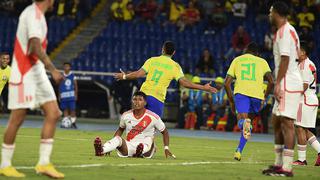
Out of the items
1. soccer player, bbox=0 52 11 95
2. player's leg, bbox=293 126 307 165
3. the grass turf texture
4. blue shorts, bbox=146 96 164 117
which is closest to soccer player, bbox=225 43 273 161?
the grass turf texture

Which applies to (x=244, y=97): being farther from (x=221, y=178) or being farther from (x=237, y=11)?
(x=237, y=11)

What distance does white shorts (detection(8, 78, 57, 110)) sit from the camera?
37.2 ft

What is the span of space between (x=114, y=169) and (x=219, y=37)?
2336 cm

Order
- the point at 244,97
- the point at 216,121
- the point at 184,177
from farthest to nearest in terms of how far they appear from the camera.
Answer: the point at 216,121 → the point at 244,97 → the point at 184,177

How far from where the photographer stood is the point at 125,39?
36562mm

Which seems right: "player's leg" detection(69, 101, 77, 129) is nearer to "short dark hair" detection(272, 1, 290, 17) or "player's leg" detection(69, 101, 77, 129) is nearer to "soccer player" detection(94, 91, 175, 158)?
"soccer player" detection(94, 91, 175, 158)

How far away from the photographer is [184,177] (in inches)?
471

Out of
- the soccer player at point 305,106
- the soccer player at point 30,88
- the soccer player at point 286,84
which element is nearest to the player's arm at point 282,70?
the soccer player at point 286,84

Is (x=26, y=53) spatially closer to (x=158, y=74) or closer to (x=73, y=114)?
(x=158, y=74)

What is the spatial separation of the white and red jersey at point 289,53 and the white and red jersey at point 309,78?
3.63 metres

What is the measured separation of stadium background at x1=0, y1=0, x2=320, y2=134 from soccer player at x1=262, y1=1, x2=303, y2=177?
1875 cm

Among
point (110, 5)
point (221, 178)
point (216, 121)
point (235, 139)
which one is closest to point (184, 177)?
point (221, 178)

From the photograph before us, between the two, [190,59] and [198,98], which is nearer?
[198,98]

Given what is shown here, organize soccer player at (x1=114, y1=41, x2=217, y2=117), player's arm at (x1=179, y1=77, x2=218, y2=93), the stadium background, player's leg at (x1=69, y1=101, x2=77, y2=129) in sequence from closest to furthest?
player's arm at (x1=179, y1=77, x2=218, y2=93) → soccer player at (x1=114, y1=41, x2=217, y2=117) → player's leg at (x1=69, y1=101, x2=77, y2=129) → the stadium background
